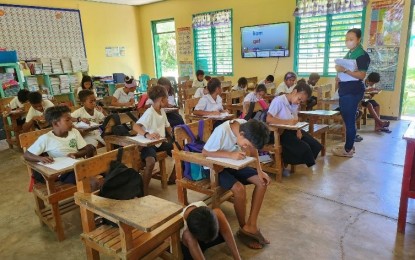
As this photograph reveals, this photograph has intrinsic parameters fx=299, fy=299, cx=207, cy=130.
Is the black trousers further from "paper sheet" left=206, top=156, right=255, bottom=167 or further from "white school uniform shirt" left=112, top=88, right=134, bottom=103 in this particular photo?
"white school uniform shirt" left=112, top=88, right=134, bottom=103

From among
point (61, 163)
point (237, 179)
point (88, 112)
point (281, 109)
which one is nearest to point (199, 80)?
point (88, 112)

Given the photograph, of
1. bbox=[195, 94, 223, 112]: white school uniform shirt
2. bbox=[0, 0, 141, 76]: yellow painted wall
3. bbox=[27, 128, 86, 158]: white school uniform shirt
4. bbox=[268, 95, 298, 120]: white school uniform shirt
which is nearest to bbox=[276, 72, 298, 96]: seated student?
bbox=[195, 94, 223, 112]: white school uniform shirt

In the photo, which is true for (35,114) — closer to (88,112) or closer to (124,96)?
(88,112)

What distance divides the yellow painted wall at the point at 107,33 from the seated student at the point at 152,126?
19.2ft

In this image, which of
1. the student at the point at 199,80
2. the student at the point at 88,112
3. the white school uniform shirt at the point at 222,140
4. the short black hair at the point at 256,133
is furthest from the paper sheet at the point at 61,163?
the student at the point at 199,80

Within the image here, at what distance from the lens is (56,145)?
97.1 inches

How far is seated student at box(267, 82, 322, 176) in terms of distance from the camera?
3.16 m

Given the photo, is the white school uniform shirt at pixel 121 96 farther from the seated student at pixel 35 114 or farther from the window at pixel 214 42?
the window at pixel 214 42

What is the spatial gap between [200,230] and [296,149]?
188 centimetres

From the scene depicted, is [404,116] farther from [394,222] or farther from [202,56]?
[202,56]

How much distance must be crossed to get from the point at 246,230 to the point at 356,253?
77 cm

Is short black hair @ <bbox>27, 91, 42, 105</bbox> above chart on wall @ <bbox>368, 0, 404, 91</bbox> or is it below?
below

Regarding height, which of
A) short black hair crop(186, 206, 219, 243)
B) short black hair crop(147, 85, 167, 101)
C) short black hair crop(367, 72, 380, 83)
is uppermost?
short black hair crop(147, 85, 167, 101)

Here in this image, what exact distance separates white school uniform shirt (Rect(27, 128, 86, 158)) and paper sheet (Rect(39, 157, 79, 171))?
15 cm
